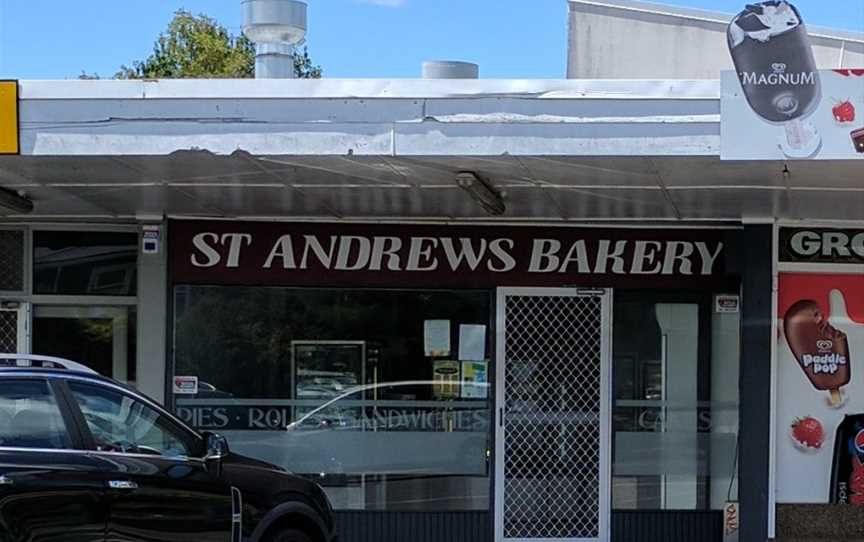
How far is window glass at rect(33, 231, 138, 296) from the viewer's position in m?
10.0

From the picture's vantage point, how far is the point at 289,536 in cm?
727

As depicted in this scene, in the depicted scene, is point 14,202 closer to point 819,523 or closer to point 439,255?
point 439,255

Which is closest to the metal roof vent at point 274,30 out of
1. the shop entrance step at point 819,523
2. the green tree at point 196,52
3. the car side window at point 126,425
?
the car side window at point 126,425

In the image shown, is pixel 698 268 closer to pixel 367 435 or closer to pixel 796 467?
pixel 796 467

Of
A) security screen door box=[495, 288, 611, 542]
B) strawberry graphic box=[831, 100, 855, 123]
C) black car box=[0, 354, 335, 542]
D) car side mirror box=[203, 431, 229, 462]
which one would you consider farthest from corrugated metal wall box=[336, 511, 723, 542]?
strawberry graphic box=[831, 100, 855, 123]

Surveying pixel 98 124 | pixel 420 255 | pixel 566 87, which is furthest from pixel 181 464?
pixel 420 255

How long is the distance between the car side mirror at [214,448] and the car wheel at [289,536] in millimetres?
689

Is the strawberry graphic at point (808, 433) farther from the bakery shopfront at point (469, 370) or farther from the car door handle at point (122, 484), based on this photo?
the car door handle at point (122, 484)

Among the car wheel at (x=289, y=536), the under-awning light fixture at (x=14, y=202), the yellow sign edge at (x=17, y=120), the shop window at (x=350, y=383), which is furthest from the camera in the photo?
the shop window at (x=350, y=383)

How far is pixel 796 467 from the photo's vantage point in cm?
917

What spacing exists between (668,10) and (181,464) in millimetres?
8008

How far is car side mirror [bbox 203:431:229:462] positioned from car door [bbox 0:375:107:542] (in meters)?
0.88

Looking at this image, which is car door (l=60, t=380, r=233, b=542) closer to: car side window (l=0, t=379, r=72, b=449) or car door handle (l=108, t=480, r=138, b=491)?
car door handle (l=108, t=480, r=138, b=491)

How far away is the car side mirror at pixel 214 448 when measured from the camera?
673 centimetres
